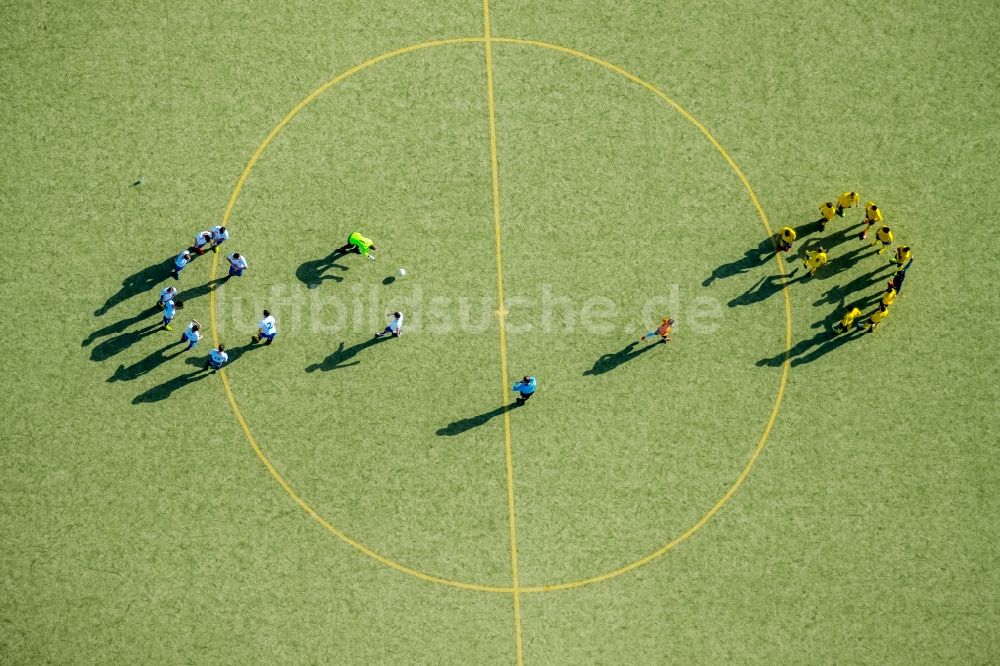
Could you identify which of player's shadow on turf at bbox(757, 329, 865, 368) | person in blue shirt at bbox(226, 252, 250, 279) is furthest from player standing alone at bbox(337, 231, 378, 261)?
player's shadow on turf at bbox(757, 329, 865, 368)

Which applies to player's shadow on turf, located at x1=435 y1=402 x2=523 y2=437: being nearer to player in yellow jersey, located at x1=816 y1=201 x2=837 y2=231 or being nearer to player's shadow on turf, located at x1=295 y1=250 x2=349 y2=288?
player's shadow on turf, located at x1=295 y1=250 x2=349 y2=288

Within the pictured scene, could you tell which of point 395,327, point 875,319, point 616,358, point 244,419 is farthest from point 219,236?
point 875,319

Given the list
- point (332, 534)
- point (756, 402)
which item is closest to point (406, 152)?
point (332, 534)

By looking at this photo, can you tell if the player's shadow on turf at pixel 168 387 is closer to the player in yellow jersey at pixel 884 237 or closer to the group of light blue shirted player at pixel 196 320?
the group of light blue shirted player at pixel 196 320

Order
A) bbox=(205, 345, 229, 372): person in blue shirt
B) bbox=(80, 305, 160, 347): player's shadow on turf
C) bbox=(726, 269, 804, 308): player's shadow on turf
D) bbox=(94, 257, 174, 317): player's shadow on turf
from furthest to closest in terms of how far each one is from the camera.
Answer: bbox=(726, 269, 804, 308): player's shadow on turf
bbox=(94, 257, 174, 317): player's shadow on turf
bbox=(80, 305, 160, 347): player's shadow on turf
bbox=(205, 345, 229, 372): person in blue shirt

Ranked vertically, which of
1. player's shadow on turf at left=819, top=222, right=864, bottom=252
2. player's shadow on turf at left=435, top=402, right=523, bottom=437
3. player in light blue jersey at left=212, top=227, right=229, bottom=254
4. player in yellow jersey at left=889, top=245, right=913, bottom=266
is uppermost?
player in light blue jersey at left=212, top=227, right=229, bottom=254

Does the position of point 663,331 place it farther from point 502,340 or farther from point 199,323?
point 199,323

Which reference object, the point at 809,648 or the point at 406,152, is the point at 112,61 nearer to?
the point at 406,152

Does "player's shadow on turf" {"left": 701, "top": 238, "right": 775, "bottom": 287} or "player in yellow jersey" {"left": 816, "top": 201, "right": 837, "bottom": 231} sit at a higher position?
"player in yellow jersey" {"left": 816, "top": 201, "right": 837, "bottom": 231}
